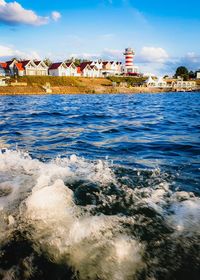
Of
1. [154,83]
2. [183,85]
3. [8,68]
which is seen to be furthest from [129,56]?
[8,68]

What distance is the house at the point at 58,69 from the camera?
9156 centimetres

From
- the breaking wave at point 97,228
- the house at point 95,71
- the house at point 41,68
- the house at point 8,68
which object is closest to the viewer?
the breaking wave at point 97,228

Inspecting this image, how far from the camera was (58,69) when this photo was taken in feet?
300

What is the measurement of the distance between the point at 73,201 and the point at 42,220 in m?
0.70

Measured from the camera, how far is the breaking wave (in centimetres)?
282

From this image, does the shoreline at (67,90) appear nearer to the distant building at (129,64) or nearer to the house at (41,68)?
the house at (41,68)

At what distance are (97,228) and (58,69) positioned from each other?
302ft

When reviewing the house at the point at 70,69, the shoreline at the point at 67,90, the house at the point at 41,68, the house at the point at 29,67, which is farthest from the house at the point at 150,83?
the house at the point at 29,67

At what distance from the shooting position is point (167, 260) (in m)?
2.93

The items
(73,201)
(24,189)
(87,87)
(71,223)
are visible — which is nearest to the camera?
(71,223)

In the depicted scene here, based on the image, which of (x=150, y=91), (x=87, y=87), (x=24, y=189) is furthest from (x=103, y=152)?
(x=150, y=91)

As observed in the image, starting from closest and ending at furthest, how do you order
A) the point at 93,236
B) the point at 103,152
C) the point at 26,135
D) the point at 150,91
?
the point at 93,236 < the point at 103,152 < the point at 26,135 < the point at 150,91

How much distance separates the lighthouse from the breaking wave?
382ft

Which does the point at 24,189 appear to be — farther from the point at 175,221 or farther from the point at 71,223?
the point at 175,221
